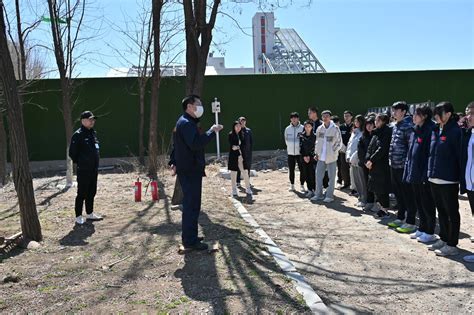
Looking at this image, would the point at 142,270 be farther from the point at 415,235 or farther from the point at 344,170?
the point at 344,170

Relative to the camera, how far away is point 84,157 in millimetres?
6680

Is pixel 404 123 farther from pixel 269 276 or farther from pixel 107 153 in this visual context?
pixel 107 153

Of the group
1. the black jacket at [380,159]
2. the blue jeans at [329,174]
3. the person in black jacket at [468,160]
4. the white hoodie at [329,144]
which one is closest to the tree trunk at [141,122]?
the blue jeans at [329,174]

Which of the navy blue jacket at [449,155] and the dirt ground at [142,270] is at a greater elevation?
the navy blue jacket at [449,155]

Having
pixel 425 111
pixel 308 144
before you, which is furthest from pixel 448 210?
pixel 308 144

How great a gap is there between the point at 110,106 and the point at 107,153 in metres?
1.75

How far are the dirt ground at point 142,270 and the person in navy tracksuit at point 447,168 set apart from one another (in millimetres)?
2151

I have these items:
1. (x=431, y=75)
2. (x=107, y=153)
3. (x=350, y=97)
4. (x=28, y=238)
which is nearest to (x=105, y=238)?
(x=28, y=238)

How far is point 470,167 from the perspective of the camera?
4.78 metres

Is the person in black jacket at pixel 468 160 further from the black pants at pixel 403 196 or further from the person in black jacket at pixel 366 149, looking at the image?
the person in black jacket at pixel 366 149

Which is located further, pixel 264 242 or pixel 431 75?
pixel 431 75

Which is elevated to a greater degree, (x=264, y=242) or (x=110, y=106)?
(x=110, y=106)

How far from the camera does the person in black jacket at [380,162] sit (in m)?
6.94

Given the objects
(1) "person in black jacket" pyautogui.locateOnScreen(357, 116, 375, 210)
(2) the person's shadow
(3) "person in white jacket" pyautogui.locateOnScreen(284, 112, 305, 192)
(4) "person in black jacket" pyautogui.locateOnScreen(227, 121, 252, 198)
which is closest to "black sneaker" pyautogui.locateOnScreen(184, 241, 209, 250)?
(2) the person's shadow
